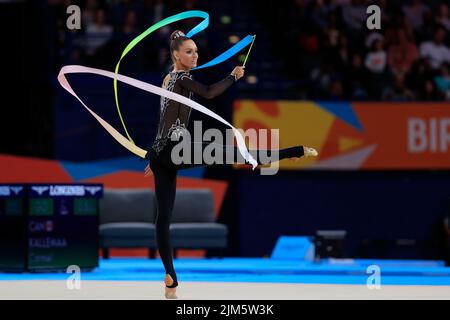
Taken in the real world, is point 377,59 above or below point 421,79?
above

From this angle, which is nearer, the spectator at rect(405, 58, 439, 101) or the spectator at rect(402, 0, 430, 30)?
the spectator at rect(405, 58, 439, 101)

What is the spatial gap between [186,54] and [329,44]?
26.1ft

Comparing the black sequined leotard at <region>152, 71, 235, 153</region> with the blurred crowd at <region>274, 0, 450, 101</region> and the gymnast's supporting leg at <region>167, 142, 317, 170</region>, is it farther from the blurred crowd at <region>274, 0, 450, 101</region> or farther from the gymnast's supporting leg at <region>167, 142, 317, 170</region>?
the blurred crowd at <region>274, 0, 450, 101</region>

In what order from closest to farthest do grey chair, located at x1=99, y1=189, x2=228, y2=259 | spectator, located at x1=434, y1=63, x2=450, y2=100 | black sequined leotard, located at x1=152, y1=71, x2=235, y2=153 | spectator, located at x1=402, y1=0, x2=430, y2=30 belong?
black sequined leotard, located at x1=152, y1=71, x2=235, y2=153 → grey chair, located at x1=99, y1=189, x2=228, y2=259 → spectator, located at x1=434, y1=63, x2=450, y2=100 → spectator, located at x1=402, y1=0, x2=430, y2=30

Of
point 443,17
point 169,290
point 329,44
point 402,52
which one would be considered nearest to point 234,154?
point 169,290

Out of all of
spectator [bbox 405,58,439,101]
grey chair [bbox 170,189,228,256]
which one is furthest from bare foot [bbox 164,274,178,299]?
spectator [bbox 405,58,439,101]

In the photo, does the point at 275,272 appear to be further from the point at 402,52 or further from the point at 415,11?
the point at 415,11

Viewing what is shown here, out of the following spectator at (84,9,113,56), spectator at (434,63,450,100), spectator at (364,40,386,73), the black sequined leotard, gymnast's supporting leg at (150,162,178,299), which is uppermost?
spectator at (84,9,113,56)

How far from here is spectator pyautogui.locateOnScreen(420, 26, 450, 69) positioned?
1538cm

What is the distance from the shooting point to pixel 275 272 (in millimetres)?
11102

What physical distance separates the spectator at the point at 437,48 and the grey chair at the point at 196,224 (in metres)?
4.08

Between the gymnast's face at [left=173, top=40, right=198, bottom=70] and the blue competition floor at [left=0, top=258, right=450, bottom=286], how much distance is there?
3.13 metres

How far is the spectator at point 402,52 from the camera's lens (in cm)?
1512

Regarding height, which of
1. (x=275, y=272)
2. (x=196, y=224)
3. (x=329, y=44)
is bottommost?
(x=275, y=272)
